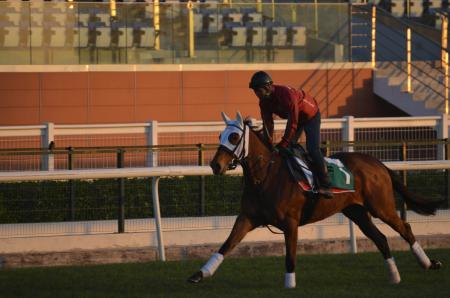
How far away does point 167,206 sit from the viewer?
542 inches

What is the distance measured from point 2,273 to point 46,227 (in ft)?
5.20

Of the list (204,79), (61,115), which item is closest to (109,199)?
(61,115)

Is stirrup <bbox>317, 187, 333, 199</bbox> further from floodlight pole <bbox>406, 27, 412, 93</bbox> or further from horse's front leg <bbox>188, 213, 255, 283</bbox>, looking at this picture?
floodlight pole <bbox>406, 27, 412, 93</bbox>

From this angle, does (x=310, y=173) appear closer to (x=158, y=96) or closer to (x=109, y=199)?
(x=109, y=199)

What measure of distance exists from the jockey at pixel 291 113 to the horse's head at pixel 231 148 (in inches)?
13.8

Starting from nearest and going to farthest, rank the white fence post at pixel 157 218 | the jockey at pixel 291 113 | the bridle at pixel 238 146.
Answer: the bridle at pixel 238 146, the jockey at pixel 291 113, the white fence post at pixel 157 218

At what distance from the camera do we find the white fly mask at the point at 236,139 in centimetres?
1001

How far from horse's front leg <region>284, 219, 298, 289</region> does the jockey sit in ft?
1.55

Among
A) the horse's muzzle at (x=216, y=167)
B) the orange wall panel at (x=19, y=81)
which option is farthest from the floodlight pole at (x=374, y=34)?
the horse's muzzle at (x=216, y=167)

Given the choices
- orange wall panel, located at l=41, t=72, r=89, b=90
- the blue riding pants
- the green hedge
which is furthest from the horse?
orange wall panel, located at l=41, t=72, r=89, b=90

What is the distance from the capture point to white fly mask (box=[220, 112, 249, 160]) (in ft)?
32.8

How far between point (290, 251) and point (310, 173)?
79 cm

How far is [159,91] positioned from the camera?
1041 inches

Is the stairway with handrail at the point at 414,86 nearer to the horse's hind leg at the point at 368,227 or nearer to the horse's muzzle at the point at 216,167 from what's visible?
the horse's hind leg at the point at 368,227
